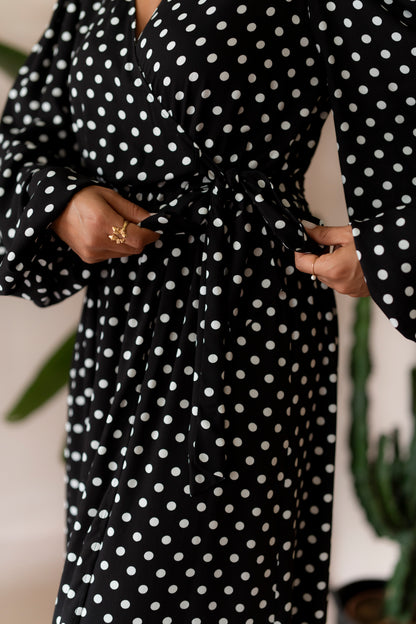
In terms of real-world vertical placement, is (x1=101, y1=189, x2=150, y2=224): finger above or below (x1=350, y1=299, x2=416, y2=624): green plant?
above

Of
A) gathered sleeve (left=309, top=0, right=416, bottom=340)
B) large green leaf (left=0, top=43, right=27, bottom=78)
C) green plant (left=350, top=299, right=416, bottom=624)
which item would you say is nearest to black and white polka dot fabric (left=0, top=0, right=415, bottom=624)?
gathered sleeve (left=309, top=0, right=416, bottom=340)

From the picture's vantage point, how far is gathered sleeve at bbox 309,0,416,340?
2.25 feet

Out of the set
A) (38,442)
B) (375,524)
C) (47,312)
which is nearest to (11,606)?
(38,442)

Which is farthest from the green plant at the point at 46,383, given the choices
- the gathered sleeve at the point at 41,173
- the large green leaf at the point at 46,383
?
the gathered sleeve at the point at 41,173

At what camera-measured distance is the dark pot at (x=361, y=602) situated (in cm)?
120

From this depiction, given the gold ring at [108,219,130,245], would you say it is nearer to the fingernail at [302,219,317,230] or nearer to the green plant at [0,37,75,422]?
the fingernail at [302,219,317,230]

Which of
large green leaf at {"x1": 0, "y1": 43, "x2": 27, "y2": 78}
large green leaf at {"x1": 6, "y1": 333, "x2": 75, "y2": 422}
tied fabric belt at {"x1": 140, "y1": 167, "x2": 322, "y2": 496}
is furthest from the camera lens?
large green leaf at {"x1": 6, "y1": 333, "x2": 75, "y2": 422}

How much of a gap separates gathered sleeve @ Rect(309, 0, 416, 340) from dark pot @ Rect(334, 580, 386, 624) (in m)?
0.76

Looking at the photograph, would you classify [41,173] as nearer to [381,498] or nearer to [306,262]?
[306,262]

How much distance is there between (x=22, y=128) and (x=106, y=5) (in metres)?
0.19

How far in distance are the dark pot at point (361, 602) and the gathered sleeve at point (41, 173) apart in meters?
0.81

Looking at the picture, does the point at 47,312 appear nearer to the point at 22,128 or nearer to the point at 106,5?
the point at 22,128

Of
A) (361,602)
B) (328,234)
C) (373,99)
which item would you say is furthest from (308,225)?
(361,602)

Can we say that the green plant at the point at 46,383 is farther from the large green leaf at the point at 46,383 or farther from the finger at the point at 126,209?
the finger at the point at 126,209
